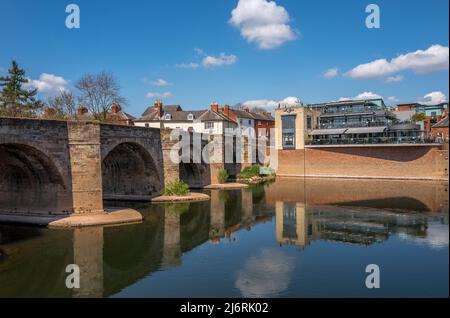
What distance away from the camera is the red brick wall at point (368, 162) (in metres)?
51.9

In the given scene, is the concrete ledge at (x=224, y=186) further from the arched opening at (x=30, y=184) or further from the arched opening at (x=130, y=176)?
the arched opening at (x=30, y=184)

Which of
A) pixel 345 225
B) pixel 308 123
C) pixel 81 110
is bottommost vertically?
pixel 345 225

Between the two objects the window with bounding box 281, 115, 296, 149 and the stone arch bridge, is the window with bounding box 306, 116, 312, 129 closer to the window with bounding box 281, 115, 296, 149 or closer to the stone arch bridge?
the window with bounding box 281, 115, 296, 149

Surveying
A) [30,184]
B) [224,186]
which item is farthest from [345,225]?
[224,186]

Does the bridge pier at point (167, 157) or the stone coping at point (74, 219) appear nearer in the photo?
the stone coping at point (74, 219)

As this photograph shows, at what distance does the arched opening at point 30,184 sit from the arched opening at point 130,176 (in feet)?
32.5

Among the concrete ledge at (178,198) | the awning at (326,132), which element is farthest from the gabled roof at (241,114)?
the concrete ledge at (178,198)

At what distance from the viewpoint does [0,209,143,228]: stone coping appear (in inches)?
1004

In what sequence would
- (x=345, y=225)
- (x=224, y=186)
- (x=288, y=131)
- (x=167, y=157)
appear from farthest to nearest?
(x=288, y=131) → (x=224, y=186) → (x=167, y=157) → (x=345, y=225)

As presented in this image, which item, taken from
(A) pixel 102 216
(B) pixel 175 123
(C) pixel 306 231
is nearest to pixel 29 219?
(A) pixel 102 216

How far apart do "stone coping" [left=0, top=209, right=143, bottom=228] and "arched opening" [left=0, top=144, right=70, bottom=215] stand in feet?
2.04

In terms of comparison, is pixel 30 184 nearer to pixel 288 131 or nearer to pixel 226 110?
pixel 288 131

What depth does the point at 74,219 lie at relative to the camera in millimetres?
25969

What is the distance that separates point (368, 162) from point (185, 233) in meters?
38.6
